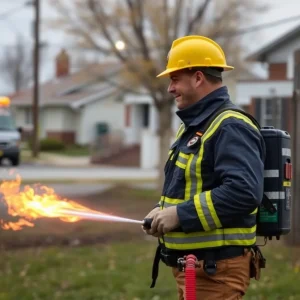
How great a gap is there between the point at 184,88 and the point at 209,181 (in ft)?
1.64

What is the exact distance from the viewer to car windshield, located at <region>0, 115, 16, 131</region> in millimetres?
28250

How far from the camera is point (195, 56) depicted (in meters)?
3.79

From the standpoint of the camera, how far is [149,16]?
58.0 ft

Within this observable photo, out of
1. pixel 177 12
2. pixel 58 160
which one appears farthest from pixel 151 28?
pixel 58 160

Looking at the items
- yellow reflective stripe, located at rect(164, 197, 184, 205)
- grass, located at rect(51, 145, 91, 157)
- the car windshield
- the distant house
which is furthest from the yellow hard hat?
the distant house

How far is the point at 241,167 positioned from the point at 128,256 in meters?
5.74

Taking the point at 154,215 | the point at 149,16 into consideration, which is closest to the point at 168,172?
the point at 154,215

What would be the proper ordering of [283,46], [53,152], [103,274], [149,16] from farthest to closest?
[53,152], [283,46], [149,16], [103,274]

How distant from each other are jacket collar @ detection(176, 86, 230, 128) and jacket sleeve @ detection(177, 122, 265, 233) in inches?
6.9

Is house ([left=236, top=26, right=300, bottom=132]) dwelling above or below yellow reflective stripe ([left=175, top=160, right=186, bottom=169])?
above

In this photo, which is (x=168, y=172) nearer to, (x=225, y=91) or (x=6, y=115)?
(x=225, y=91)

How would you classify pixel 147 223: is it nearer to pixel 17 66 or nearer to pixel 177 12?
pixel 177 12

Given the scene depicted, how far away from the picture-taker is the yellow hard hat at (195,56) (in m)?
3.78

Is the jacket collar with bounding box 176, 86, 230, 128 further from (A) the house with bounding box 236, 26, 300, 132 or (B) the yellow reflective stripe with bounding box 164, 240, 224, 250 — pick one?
(A) the house with bounding box 236, 26, 300, 132
